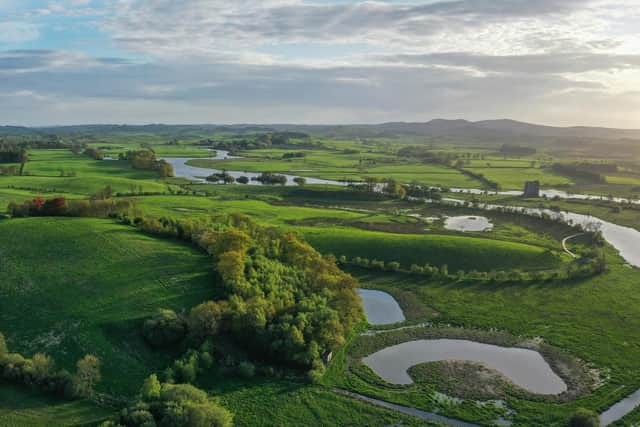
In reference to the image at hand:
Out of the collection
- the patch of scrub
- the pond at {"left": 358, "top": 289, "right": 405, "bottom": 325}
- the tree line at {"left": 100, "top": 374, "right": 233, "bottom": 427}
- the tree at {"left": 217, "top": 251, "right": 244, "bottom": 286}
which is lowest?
the patch of scrub

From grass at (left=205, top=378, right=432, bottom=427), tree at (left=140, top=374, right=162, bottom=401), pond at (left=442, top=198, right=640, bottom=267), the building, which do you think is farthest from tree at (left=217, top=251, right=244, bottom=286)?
the building

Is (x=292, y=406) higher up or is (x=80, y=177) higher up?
(x=80, y=177)

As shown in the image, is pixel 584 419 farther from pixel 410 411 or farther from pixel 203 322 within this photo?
pixel 203 322

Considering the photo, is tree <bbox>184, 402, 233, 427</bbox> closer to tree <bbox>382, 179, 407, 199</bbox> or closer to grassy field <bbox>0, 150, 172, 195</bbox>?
grassy field <bbox>0, 150, 172, 195</bbox>

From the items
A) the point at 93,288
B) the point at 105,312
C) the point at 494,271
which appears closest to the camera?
the point at 105,312

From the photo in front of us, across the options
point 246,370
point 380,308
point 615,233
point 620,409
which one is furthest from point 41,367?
point 615,233

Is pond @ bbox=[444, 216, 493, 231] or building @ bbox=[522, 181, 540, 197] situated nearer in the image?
pond @ bbox=[444, 216, 493, 231]
